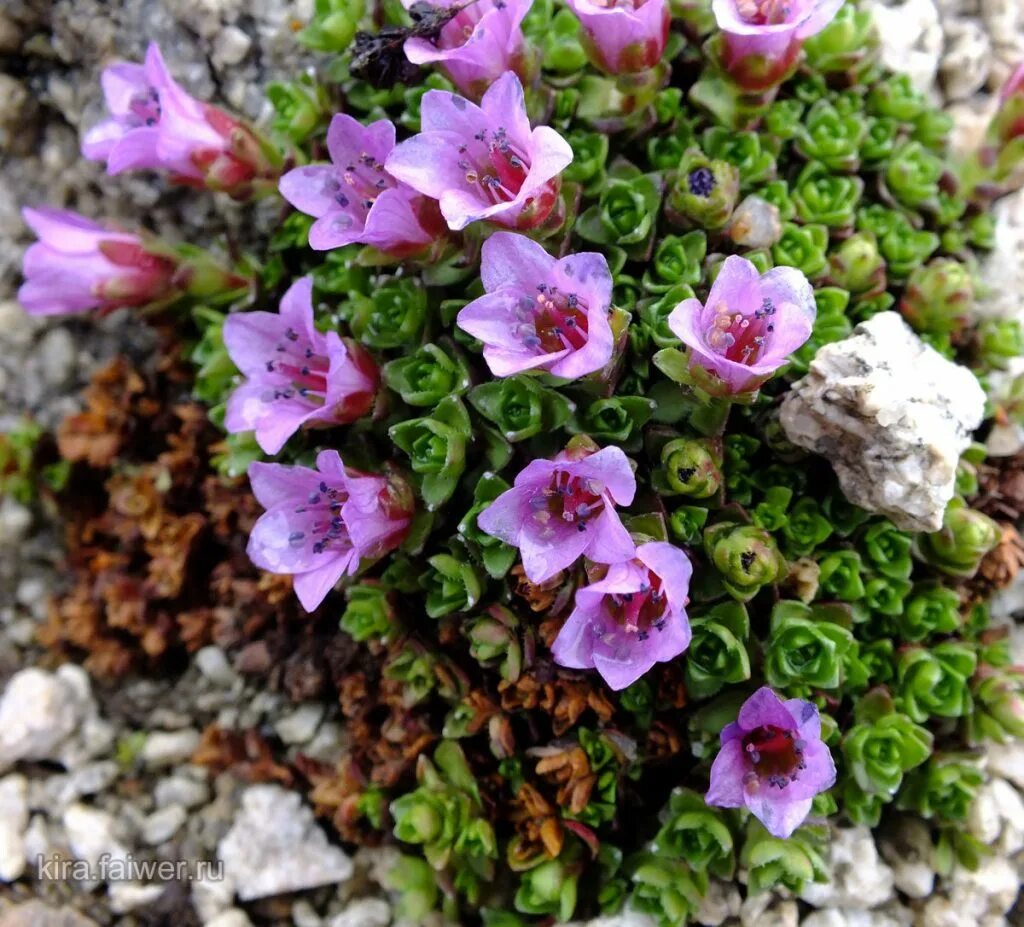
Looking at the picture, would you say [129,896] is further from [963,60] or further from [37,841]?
[963,60]

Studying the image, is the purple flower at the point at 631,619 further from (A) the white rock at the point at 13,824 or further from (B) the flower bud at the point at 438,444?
(A) the white rock at the point at 13,824

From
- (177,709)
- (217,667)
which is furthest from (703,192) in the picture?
(177,709)

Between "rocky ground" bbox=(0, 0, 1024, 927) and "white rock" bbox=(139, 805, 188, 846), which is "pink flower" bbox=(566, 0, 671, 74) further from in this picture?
"white rock" bbox=(139, 805, 188, 846)

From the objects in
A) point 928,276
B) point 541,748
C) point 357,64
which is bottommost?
point 541,748

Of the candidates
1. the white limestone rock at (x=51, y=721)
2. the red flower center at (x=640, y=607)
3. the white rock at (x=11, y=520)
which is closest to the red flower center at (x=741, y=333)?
the red flower center at (x=640, y=607)

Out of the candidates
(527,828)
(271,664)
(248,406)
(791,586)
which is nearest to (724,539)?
(791,586)

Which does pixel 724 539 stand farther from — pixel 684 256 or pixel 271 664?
pixel 271 664
